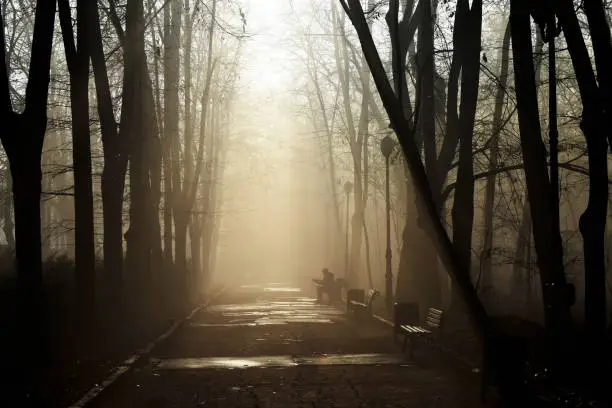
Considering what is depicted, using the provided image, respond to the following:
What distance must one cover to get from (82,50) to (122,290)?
7173 millimetres

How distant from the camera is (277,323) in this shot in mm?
25781

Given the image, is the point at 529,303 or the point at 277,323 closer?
the point at 277,323

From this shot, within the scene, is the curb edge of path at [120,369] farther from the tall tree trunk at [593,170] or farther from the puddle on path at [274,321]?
the tall tree trunk at [593,170]

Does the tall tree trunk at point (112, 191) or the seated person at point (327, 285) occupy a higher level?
the tall tree trunk at point (112, 191)

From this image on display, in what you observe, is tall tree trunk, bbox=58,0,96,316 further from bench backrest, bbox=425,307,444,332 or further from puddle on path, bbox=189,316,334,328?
puddle on path, bbox=189,316,334,328

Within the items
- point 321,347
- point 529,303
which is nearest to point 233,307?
point 529,303

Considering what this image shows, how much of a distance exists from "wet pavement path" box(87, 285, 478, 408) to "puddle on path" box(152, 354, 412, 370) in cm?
A: 2

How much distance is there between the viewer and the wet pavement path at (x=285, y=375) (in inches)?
437

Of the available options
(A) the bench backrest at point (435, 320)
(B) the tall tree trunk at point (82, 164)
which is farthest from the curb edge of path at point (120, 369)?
(A) the bench backrest at point (435, 320)

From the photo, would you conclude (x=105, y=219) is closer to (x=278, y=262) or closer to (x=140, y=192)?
(x=140, y=192)

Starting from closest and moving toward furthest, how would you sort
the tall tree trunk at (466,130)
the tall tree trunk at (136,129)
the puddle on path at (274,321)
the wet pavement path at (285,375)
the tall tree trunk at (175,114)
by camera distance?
1. the wet pavement path at (285,375)
2. the tall tree trunk at (466,130)
3. the tall tree trunk at (136,129)
4. the puddle on path at (274,321)
5. the tall tree trunk at (175,114)

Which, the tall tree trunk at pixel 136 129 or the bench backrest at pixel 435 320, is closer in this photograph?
the bench backrest at pixel 435 320

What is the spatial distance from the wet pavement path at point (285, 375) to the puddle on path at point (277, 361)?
0.02 meters

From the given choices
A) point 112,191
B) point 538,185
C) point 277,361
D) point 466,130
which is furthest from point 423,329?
point 112,191
